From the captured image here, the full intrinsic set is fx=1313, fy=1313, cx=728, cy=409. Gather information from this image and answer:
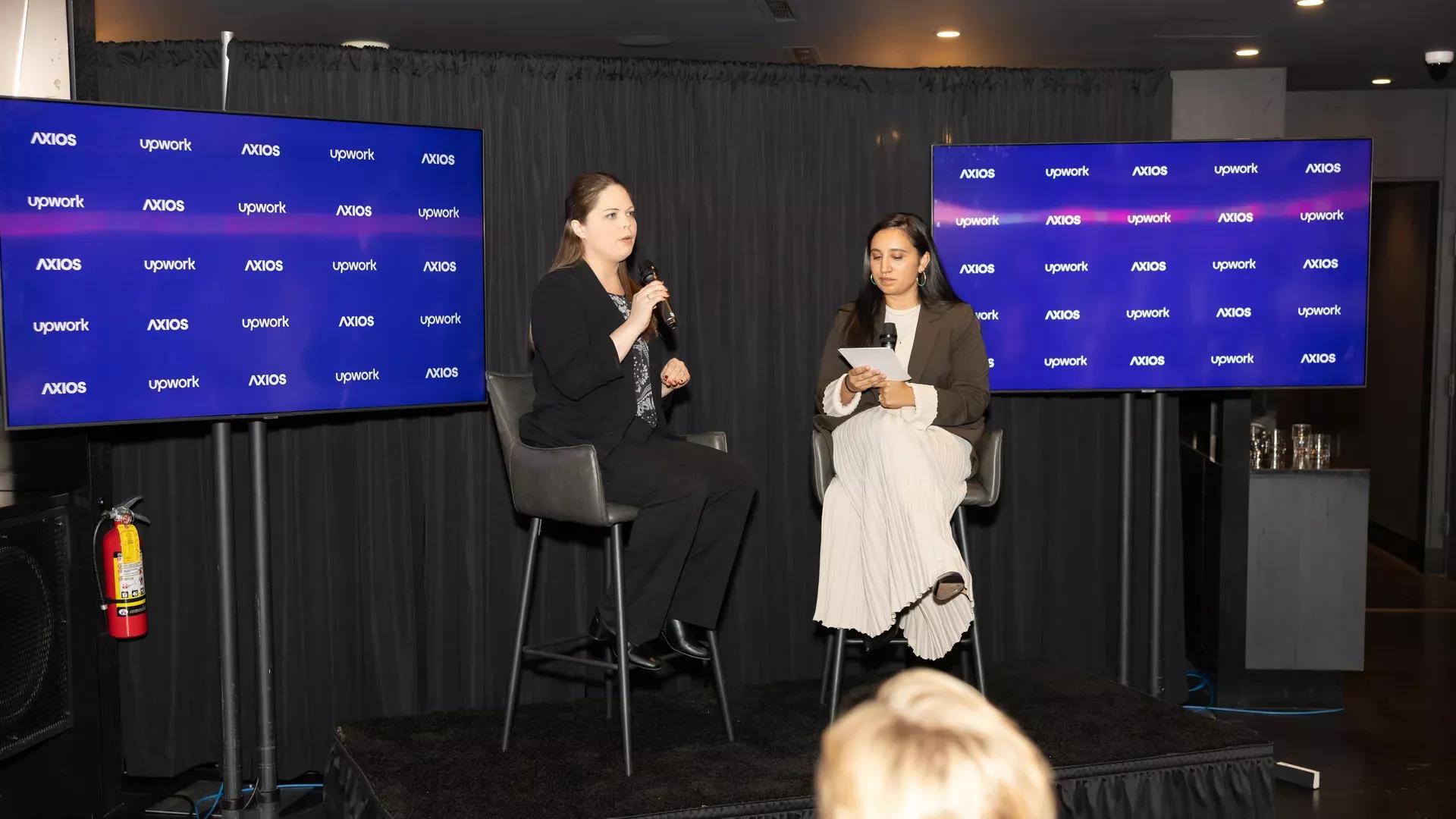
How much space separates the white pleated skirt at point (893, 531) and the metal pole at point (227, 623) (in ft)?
5.06

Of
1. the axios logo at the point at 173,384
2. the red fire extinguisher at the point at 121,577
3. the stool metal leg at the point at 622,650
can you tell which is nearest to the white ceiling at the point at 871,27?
the axios logo at the point at 173,384

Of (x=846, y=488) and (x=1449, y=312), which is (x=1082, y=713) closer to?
(x=846, y=488)

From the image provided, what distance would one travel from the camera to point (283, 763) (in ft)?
13.0

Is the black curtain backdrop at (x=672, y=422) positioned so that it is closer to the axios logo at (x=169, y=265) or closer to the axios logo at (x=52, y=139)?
the axios logo at (x=169, y=265)

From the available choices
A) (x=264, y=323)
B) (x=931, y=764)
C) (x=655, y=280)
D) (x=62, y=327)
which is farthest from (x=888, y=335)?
(x=931, y=764)

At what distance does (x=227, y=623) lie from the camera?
3398mm

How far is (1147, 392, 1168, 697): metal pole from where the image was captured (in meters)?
4.18

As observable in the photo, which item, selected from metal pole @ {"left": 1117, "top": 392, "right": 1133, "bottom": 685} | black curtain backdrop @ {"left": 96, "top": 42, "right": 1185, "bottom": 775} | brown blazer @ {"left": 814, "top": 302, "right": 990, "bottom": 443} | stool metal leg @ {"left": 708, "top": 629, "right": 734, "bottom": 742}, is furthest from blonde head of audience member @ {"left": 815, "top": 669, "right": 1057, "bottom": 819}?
metal pole @ {"left": 1117, "top": 392, "right": 1133, "bottom": 685}

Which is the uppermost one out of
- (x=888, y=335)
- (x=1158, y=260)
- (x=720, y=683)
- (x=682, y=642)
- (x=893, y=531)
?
(x=1158, y=260)

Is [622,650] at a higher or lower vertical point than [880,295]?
lower

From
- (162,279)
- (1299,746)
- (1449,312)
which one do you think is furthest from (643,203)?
(1449,312)

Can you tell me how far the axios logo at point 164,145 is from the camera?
10.2 ft

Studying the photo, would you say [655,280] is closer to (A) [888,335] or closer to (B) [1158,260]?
(A) [888,335]

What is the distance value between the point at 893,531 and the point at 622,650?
0.79 meters
